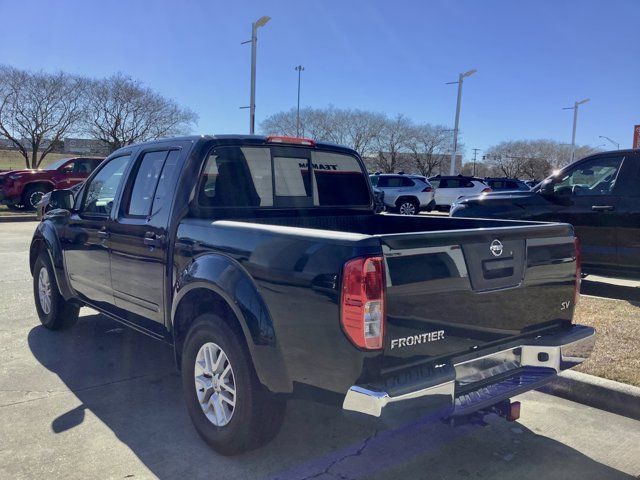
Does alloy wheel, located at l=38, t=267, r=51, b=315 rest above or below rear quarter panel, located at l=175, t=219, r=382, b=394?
below

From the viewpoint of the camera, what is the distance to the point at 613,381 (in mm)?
4020

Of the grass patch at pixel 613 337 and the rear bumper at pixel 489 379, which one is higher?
the rear bumper at pixel 489 379

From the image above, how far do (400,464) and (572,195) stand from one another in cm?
551

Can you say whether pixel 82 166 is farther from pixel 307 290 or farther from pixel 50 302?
pixel 307 290

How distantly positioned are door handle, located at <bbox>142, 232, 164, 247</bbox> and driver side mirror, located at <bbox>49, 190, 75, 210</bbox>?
5.32 ft

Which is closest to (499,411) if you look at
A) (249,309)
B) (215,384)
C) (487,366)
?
(487,366)

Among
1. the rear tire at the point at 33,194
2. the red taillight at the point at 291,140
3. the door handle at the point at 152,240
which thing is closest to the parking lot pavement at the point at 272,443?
the door handle at the point at 152,240

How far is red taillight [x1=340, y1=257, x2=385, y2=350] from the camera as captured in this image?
241cm

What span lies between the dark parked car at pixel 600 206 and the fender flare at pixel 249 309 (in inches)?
227

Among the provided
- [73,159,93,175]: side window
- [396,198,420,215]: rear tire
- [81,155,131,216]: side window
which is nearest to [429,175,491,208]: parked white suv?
[396,198,420,215]: rear tire

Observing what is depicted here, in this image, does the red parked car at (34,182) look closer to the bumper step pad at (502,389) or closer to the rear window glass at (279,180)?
the rear window glass at (279,180)

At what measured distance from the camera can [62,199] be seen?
506 centimetres

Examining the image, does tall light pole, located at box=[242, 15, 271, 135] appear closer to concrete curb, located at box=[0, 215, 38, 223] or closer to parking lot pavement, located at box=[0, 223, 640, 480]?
concrete curb, located at box=[0, 215, 38, 223]

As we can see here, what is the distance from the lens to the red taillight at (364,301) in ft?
7.91
